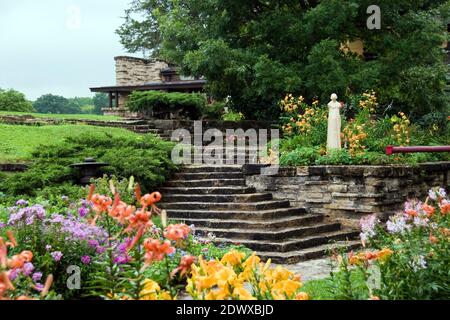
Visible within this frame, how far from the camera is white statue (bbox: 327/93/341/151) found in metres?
11.4

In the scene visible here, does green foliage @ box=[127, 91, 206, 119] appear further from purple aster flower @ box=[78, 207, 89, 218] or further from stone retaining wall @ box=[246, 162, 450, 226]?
purple aster flower @ box=[78, 207, 89, 218]

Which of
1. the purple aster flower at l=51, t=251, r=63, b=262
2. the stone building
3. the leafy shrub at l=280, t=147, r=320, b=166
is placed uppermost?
the stone building

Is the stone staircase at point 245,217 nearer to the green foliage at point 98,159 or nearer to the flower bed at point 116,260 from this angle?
the green foliage at point 98,159

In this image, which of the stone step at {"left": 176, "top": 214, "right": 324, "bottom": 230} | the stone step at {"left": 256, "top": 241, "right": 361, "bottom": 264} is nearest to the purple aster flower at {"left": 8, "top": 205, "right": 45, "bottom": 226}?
the stone step at {"left": 256, "top": 241, "right": 361, "bottom": 264}

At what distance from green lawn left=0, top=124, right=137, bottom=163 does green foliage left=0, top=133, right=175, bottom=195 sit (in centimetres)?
61

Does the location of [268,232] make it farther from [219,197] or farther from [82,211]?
[82,211]

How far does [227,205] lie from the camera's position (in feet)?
37.5

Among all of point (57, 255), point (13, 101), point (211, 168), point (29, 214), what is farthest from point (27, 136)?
point (13, 101)

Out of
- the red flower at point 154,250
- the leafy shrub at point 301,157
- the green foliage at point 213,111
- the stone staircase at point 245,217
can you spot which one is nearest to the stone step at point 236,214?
the stone staircase at point 245,217

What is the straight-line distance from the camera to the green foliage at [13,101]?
26.3m

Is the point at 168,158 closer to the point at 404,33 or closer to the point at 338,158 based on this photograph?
the point at 338,158
